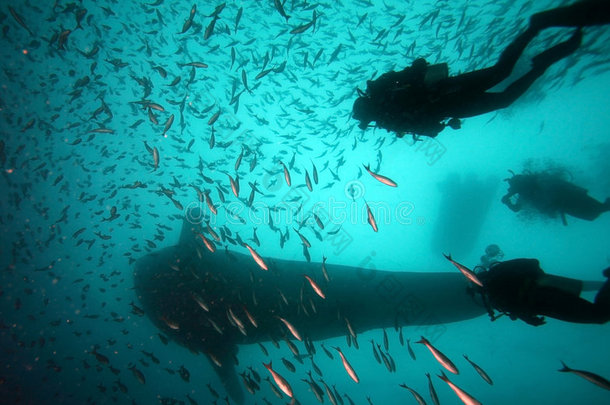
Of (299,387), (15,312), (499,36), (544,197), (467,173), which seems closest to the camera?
(544,197)

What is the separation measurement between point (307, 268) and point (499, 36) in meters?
15.3

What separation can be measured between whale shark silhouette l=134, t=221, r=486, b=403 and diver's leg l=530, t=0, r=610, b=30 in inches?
293

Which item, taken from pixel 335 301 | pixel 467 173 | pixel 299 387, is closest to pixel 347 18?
pixel 335 301

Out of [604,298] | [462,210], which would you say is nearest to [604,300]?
[604,298]

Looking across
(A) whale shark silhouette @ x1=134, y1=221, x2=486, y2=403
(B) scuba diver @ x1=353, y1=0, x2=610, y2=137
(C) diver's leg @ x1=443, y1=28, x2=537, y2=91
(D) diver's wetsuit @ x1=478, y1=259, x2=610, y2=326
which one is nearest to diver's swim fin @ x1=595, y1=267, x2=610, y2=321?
(D) diver's wetsuit @ x1=478, y1=259, x2=610, y2=326

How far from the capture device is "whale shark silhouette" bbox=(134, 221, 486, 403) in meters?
8.17

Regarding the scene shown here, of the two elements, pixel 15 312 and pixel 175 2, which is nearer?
pixel 175 2

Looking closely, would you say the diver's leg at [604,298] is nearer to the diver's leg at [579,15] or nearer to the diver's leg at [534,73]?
the diver's leg at [534,73]

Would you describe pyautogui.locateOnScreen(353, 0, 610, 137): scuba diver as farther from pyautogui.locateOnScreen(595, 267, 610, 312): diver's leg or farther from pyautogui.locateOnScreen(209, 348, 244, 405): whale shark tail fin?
pyautogui.locateOnScreen(209, 348, 244, 405): whale shark tail fin

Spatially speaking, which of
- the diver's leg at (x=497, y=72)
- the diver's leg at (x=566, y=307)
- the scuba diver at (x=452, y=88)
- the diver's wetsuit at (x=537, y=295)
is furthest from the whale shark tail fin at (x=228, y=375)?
the diver's leg at (x=497, y=72)

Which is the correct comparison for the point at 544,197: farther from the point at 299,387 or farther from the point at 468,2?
the point at 299,387

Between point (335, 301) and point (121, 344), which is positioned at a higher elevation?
point (335, 301)

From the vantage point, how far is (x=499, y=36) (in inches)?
510

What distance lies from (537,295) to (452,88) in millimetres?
3184
